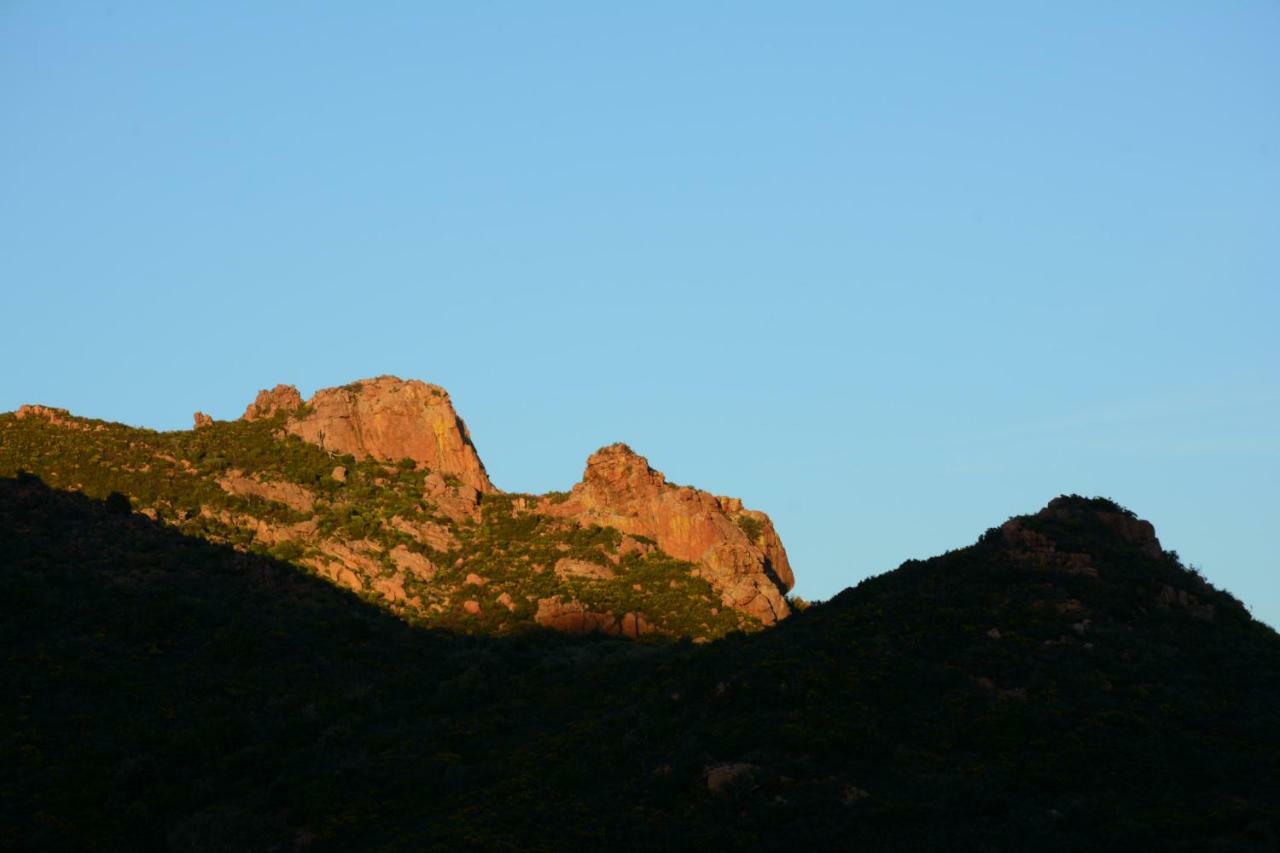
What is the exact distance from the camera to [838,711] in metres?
54.6

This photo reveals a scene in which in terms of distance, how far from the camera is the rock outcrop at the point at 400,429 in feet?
328

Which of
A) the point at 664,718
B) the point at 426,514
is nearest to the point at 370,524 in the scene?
the point at 426,514

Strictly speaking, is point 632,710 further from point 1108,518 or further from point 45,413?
point 45,413

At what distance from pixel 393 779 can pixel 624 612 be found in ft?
94.6

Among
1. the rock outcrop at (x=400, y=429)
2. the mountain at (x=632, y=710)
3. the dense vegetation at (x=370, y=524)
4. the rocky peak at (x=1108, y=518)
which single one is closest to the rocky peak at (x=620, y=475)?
the dense vegetation at (x=370, y=524)

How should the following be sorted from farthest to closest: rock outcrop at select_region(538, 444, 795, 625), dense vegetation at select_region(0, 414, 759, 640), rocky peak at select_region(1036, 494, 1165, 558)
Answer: rock outcrop at select_region(538, 444, 795, 625), dense vegetation at select_region(0, 414, 759, 640), rocky peak at select_region(1036, 494, 1165, 558)

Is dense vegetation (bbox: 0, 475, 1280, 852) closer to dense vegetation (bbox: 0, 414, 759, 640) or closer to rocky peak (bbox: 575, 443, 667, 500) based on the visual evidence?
dense vegetation (bbox: 0, 414, 759, 640)

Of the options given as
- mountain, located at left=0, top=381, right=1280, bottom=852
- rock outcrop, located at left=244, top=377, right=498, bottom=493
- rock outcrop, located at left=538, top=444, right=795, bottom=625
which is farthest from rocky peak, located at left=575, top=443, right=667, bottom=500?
mountain, located at left=0, top=381, right=1280, bottom=852

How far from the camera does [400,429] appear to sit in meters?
100

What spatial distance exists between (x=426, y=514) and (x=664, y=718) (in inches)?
1605

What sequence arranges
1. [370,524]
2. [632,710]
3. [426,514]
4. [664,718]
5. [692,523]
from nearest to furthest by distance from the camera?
[664,718] < [632,710] < [370,524] < [692,523] < [426,514]

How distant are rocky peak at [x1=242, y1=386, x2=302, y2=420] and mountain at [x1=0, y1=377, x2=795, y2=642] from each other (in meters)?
0.20

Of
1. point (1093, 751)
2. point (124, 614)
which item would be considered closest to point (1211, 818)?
point (1093, 751)

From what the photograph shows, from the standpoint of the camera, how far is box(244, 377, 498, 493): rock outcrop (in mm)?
100062
